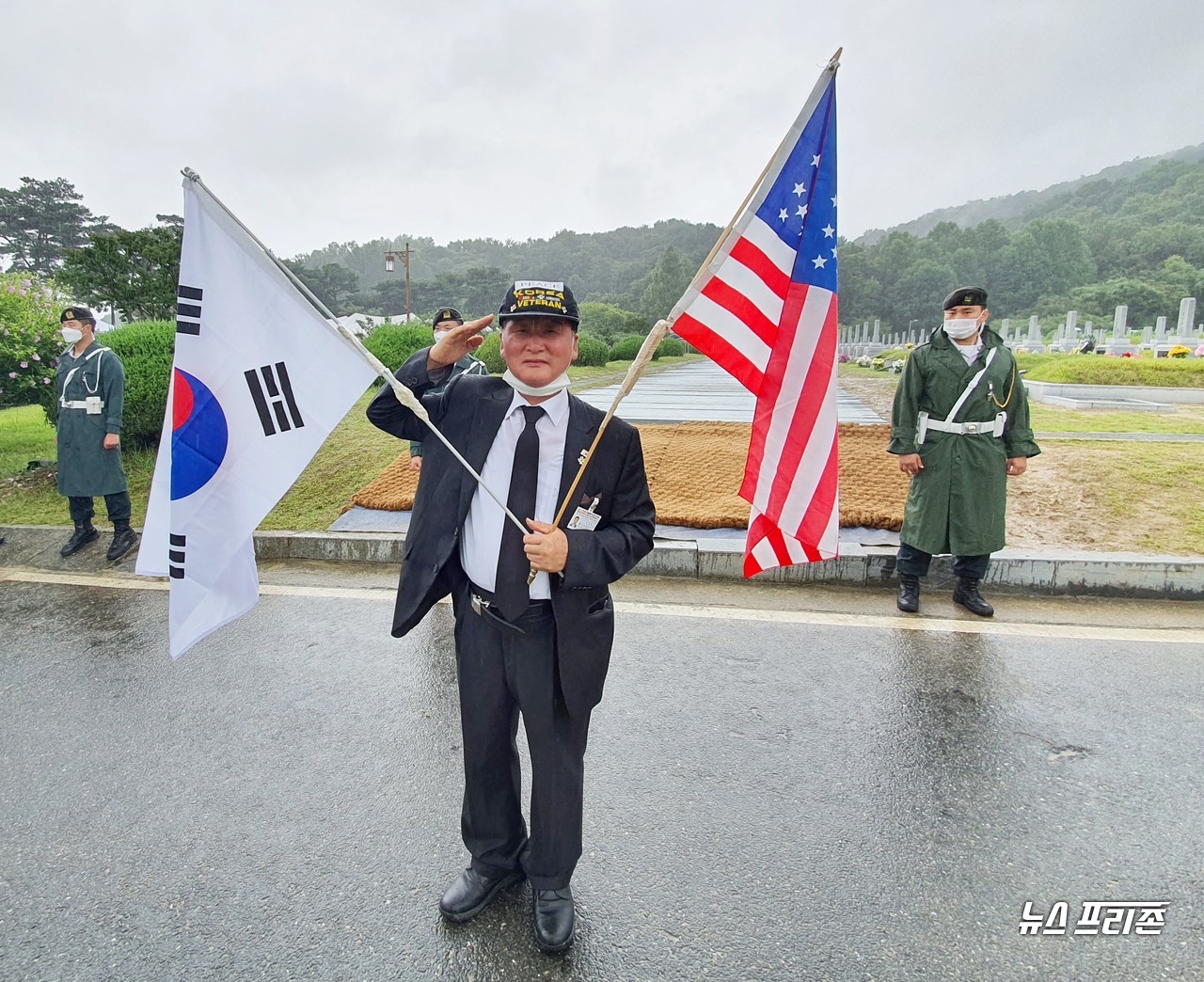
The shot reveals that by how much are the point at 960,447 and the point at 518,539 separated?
349 centimetres

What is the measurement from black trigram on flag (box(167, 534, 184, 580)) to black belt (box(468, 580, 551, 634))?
0.87 meters

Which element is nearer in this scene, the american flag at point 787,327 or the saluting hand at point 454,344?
the saluting hand at point 454,344

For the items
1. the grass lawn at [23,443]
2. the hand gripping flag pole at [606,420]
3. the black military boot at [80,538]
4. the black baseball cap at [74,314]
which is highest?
the black baseball cap at [74,314]

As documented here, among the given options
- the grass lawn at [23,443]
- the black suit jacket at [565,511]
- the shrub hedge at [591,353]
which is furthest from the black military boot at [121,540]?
the shrub hedge at [591,353]

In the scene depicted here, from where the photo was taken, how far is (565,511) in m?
1.95

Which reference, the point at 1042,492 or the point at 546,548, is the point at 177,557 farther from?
the point at 1042,492

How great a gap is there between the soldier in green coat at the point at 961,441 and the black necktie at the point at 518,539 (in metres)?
3.20

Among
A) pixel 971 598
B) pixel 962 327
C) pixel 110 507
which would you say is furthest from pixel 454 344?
pixel 110 507

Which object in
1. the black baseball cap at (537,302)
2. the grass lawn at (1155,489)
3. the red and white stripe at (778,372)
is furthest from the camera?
the grass lawn at (1155,489)

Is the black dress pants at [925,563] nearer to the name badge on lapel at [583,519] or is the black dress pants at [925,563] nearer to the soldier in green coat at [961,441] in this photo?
the soldier in green coat at [961,441]

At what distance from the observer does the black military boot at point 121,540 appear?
5617 mm

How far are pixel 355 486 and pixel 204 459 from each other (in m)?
5.00

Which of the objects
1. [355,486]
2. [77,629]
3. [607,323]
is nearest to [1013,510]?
[355,486]

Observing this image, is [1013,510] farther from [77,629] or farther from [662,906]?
[77,629]
